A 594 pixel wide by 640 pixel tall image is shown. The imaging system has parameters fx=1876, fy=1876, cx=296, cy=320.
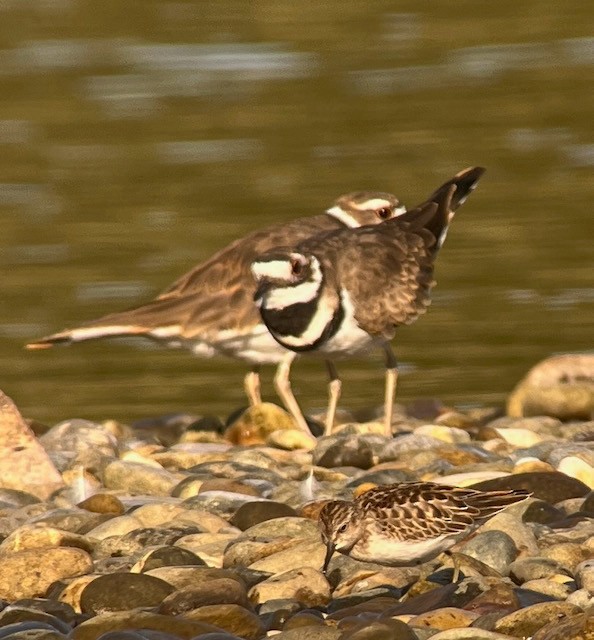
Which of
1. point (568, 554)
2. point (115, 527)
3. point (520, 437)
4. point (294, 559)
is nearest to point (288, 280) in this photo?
point (520, 437)

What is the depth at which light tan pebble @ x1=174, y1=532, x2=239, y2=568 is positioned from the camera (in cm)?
730

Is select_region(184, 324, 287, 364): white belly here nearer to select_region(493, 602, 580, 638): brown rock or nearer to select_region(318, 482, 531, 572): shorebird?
select_region(318, 482, 531, 572): shorebird

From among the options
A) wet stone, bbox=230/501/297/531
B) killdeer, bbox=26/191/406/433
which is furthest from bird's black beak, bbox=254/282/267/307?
wet stone, bbox=230/501/297/531

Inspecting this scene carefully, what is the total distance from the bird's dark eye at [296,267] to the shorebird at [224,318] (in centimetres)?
81

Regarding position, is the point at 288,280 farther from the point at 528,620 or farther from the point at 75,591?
the point at 528,620

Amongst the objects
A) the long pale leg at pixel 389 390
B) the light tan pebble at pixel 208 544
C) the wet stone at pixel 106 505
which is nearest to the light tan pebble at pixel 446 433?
the long pale leg at pixel 389 390

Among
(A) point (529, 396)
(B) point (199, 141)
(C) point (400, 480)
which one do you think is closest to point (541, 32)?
(B) point (199, 141)

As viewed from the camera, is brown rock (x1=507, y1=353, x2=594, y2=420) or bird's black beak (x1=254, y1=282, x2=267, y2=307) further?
brown rock (x1=507, y1=353, x2=594, y2=420)

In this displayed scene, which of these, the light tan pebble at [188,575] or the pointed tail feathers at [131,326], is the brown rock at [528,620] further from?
the pointed tail feathers at [131,326]

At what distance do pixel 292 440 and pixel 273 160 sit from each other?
8282 mm

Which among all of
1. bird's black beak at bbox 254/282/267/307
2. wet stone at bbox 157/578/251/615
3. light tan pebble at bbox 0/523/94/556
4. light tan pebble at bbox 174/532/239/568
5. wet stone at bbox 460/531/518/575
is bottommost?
light tan pebble at bbox 174/532/239/568

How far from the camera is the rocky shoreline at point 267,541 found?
6.33 m

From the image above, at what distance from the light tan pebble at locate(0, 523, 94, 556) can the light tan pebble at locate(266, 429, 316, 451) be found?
2.60 m

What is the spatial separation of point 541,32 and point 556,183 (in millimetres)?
7965
